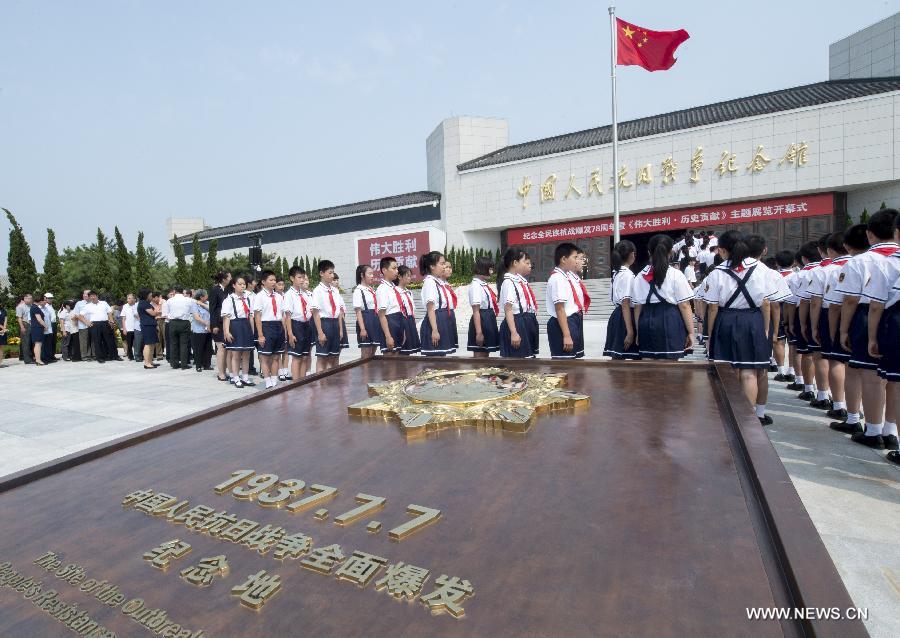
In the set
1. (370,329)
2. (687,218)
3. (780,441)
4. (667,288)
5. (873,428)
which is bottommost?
(780,441)

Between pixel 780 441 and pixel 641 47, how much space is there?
30.5 ft

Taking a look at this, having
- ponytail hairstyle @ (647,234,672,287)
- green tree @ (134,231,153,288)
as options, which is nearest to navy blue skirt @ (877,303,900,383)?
ponytail hairstyle @ (647,234,672,287)

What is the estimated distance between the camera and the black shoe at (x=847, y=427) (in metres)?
3.72

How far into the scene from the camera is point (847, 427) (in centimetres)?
378

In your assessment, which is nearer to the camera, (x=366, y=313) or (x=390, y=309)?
(x=390, y=309)

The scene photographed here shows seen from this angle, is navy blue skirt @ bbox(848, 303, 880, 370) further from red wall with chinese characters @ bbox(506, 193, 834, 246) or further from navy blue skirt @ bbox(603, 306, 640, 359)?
red wall with chinese characters @ bbox(506, 193, 834, 246)

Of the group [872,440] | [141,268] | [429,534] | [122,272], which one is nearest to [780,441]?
[872,440]

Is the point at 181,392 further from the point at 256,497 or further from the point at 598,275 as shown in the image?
the point at 598,275

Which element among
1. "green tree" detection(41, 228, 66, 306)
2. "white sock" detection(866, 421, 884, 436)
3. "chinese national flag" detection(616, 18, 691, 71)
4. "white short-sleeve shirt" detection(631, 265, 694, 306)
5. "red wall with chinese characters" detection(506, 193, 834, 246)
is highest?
"chinese national flag" detection(616, 18, 691, 71)

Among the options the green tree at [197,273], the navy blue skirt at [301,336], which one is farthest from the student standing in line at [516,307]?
the green tree at [197,273]

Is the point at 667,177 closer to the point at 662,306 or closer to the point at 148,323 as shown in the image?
the point at 662,306

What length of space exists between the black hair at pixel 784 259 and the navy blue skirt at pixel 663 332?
2540mm

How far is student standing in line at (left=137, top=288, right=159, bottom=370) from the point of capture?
9.16 meters

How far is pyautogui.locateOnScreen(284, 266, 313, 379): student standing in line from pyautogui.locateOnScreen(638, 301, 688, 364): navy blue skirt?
3.57 meters
